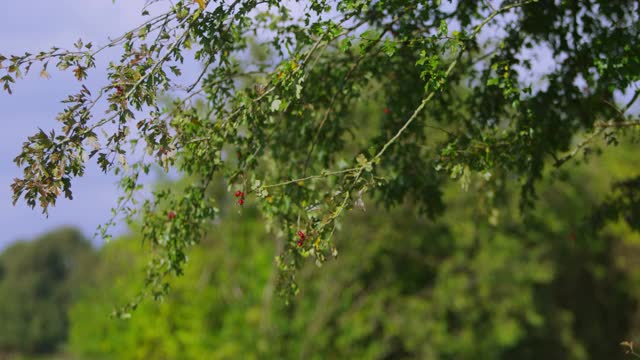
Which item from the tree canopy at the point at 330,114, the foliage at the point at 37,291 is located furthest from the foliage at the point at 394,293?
the foliage at the point at 37,291

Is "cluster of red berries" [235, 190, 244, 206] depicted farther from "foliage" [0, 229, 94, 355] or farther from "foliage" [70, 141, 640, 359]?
"foliage" [0, 229, 94, 355]

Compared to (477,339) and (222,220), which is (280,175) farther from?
(222,220)

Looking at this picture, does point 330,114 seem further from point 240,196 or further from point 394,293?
point 394,293

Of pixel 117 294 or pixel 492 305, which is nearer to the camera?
pixel 492 305

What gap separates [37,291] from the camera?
306ft

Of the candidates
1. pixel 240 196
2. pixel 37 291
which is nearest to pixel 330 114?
pixel 240 196

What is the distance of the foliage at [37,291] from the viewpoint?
91.1 meters

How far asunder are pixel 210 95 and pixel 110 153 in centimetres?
233

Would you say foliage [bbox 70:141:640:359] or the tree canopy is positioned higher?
foliage [bbox 70:141:640:359]

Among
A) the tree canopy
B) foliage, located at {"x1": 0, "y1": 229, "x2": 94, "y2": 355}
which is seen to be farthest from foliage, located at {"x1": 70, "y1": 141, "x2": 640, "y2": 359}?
foliage, located at {"x1": 0, "y1": 229, "x2": 94, "y2": 355}

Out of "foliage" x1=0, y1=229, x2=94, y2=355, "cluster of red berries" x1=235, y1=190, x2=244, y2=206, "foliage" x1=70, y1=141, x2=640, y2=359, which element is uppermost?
"foliage" x1=0, y1=229, x2=94, y2=355

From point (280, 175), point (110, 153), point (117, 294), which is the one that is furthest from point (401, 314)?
point (110, 153)

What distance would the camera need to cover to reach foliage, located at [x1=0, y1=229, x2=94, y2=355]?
9106cm

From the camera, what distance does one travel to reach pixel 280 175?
1053 cm
